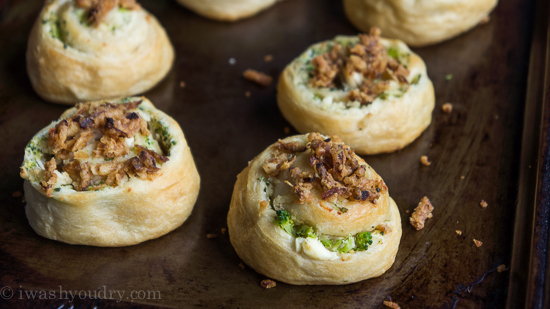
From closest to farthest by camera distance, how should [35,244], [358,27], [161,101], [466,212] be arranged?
[35,244]
[466,212]
[161,101]
[358,27]

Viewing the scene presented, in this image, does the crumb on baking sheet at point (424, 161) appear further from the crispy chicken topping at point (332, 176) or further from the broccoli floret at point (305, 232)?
the broccoli floret at point (305, 232)

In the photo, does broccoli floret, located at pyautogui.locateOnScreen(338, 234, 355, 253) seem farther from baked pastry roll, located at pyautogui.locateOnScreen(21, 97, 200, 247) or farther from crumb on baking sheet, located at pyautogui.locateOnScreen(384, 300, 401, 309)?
baked pastry roll, located at pyautogui.locateOnScreen(21, 97, 200, 247)

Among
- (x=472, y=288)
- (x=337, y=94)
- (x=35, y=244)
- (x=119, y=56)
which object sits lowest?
(x=472, y=288)

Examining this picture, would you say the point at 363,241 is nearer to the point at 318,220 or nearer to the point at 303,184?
the point at 318,220

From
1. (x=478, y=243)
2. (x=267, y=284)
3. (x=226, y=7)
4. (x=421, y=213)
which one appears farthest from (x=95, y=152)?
(x=478, y=243)

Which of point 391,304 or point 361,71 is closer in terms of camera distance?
point 391,304

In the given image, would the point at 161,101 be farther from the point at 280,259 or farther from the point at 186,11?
the point at 280,259

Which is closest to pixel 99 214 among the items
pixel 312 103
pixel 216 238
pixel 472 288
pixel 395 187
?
pixel 216 238
